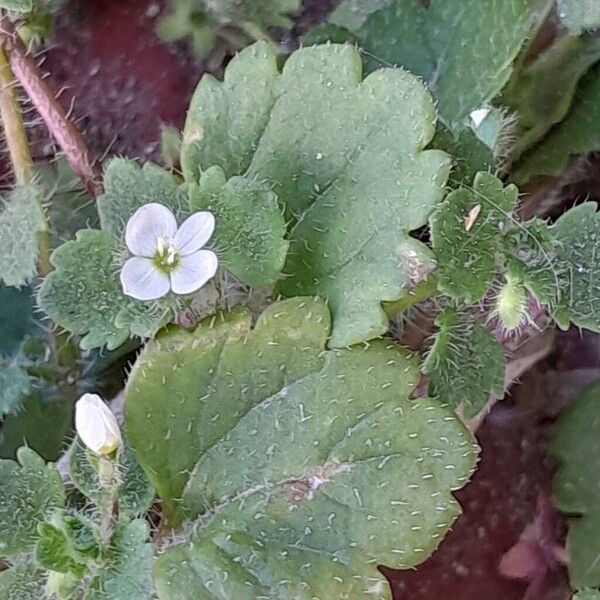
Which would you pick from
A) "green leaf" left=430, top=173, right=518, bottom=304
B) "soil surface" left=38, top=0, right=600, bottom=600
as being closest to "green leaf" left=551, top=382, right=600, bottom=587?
"soil surface" left=38, top=0, right=600, bottom=600

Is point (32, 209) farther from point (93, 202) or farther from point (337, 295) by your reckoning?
point (337, 295)

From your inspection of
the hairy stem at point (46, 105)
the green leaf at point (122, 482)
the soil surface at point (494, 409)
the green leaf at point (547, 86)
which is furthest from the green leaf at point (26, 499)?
the green leaf at point (547, 86)

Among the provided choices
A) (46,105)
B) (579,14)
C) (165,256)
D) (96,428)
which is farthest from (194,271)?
(579,14)

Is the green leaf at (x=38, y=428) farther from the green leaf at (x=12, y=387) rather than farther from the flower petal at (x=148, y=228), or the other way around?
the flower petal at (x=148, y=228)

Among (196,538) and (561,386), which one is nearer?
(196,538)

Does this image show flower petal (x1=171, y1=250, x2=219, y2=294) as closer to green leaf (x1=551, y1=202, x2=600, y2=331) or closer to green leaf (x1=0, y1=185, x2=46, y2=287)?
green leaf (x1=0, y1=185, x2=46, y2=287)

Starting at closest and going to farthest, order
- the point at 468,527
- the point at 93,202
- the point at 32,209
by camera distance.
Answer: the point at 32,209 → the point at 93,202 → the point at 468,527

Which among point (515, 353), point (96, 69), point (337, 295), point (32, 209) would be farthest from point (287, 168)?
point (96, 69)

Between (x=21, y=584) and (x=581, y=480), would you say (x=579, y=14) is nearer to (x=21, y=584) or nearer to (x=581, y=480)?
(x=581, y=480)
